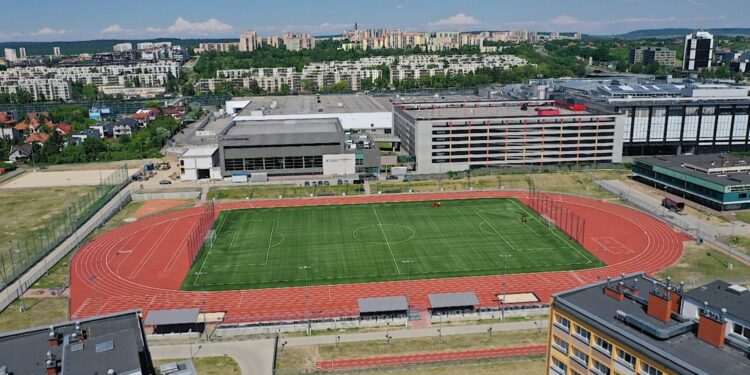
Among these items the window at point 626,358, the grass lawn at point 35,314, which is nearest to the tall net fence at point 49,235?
the grass lawn at point 35,314

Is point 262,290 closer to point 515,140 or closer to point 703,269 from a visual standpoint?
point 703,269

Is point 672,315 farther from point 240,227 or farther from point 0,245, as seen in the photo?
point 0,245

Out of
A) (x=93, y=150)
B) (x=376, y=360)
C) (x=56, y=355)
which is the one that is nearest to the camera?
(x=56, y=355)

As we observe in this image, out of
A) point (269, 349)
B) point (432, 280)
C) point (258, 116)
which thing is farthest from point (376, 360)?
point (258, 116)

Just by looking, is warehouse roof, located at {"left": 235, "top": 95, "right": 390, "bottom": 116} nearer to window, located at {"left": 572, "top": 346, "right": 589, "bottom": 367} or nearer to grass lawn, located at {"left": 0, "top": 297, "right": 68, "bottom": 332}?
grass lawn, located at {"left": 0, "top": 297, "right": 68, "bottom": 332}

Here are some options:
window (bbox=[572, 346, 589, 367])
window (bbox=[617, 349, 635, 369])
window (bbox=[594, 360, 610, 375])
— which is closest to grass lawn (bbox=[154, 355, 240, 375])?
window (bbox=[572, 346, 589, 367])

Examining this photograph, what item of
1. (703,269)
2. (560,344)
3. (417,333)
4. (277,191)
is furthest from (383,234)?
(560,344)
